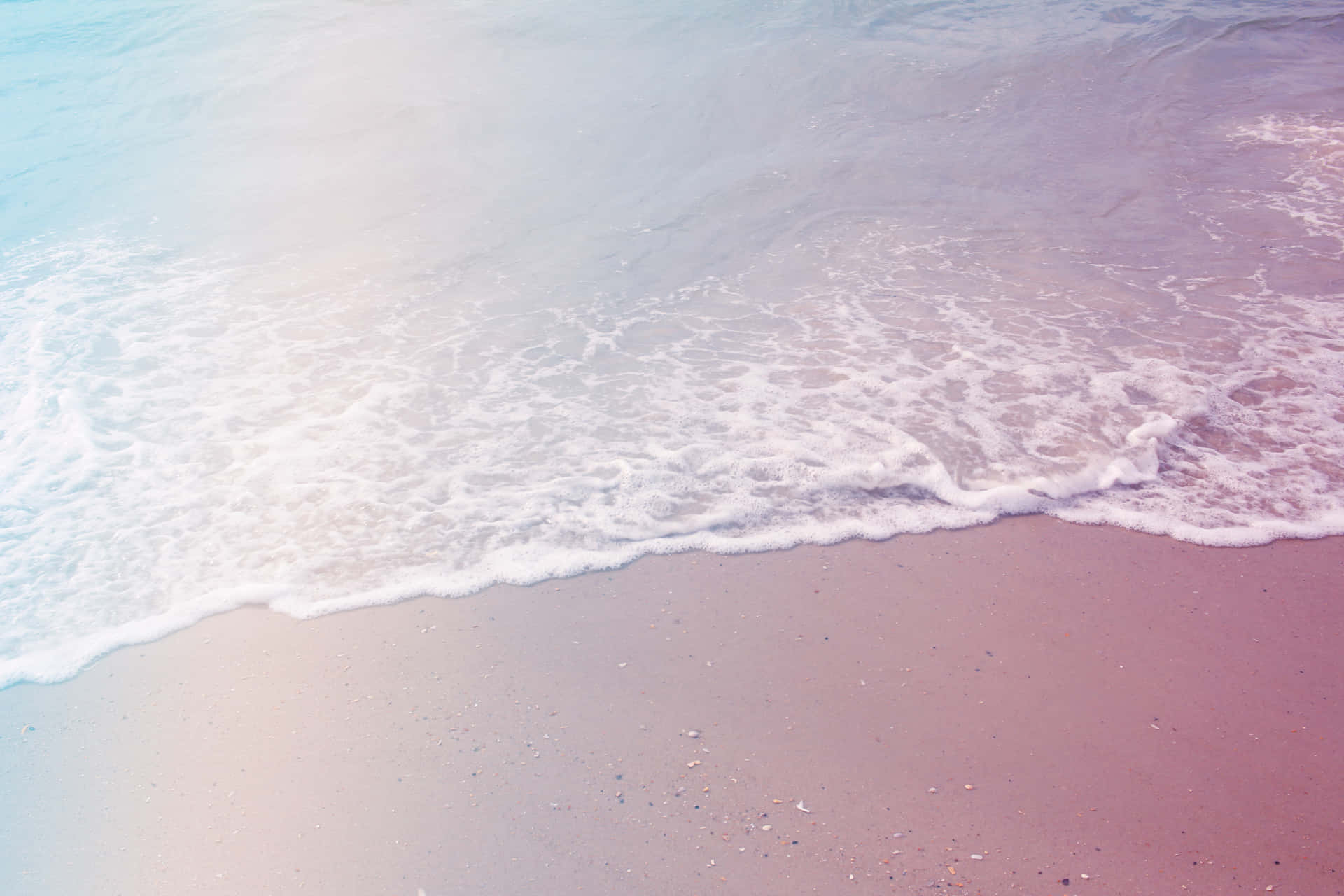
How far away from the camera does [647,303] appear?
5.14 m

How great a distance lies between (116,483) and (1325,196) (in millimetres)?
8152

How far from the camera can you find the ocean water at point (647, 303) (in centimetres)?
327

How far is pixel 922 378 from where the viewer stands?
13.4 feet

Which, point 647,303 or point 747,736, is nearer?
point 747,736

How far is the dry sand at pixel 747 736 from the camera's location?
2064 millimetres

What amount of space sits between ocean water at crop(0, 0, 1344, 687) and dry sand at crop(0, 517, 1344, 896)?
25 cm

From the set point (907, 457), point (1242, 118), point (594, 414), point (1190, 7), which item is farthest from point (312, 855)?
point (1190, 7)

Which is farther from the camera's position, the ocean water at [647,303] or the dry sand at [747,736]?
the ocean water at [647,303]

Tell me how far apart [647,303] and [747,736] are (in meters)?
3.32

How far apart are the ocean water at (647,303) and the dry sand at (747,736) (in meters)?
0.25

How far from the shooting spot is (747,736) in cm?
237

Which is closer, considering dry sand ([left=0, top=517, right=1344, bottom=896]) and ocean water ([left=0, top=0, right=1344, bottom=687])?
dry sand ([left=0, top=517, right=1344, bottom=896])

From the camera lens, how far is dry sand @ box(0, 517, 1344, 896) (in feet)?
6.77

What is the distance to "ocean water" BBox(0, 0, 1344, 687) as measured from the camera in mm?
3273
